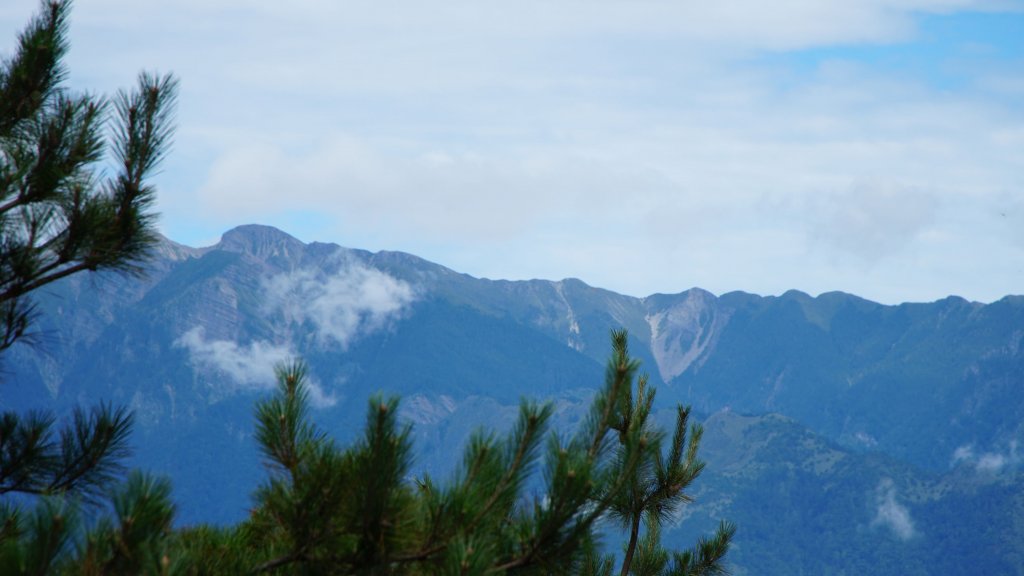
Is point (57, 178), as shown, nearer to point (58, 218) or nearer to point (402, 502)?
point (58, 218)

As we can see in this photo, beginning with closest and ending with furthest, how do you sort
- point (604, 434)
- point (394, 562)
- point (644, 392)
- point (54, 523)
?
point (54, 523) → point (394, 562) → point (604, 434) → point (644, 392)

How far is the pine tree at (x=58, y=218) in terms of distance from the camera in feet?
27.6

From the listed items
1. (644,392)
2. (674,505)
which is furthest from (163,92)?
(674,505)

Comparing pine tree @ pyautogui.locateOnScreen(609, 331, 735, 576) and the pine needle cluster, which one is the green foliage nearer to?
the pine needle cluster

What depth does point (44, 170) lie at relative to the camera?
8531 millimetres

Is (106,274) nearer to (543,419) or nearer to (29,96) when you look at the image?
(29,96)

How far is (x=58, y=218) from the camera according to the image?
849cm

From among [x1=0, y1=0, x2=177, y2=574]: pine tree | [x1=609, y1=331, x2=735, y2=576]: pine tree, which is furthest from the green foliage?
[x1=609, y1=331, x2=735, y2=576]: pine tree

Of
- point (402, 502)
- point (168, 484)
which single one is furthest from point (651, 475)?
point (168, 484)

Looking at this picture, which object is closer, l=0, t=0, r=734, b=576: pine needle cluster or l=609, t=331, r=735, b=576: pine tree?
l=0, t=0, r=734, b=576: pine needle cluster

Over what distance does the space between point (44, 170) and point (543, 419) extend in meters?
4.24

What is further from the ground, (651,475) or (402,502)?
(651,475)

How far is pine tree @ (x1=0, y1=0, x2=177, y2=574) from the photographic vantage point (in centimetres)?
840

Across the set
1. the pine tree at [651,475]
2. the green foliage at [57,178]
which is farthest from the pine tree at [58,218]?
the pine tree at [651,475]
